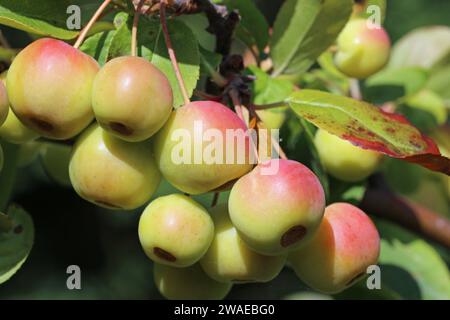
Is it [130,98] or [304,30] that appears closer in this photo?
[130,98]

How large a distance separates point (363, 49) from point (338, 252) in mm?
451

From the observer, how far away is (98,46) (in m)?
0.98

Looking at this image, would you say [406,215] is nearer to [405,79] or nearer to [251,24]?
[405,79]

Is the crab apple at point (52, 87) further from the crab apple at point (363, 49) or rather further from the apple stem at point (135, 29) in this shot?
the crab apple at point (363, 49)

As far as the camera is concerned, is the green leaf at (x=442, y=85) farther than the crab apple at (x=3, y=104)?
Yes

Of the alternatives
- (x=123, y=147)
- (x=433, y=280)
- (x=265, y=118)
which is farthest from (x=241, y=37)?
(x=433, y=280)

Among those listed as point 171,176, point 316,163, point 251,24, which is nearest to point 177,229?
point 171,176

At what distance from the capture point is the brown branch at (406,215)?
56.9 inches

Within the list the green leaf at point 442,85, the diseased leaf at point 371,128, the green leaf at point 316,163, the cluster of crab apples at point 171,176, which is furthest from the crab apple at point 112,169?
the green leaf at point 442,85

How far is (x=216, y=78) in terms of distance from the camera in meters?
1.05

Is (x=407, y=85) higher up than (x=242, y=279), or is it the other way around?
(x=242, y=279)

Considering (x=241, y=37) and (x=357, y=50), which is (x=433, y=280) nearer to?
(x=357, y=50)

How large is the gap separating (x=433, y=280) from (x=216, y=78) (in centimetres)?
65

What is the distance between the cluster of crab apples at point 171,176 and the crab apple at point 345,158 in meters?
0.24
